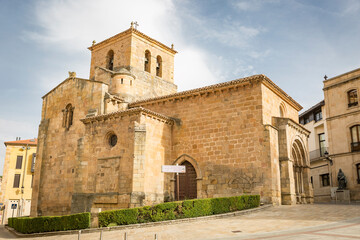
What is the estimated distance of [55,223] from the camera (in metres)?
13.9

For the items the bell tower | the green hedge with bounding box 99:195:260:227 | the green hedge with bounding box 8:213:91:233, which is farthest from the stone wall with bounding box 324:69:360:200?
the green hedge with bounding box 8:213:91:233

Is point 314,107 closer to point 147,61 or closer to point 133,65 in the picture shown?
point 147,61

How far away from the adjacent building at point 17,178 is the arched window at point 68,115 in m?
17.8

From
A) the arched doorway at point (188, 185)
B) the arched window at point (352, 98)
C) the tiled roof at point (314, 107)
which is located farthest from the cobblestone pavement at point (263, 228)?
the tiled roof at point (314, 107)

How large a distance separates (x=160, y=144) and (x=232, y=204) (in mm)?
6317

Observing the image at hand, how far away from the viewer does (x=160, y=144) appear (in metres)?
18.8

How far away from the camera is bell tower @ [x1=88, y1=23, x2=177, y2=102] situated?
23188 mm

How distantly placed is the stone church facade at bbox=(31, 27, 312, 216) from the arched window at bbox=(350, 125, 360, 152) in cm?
779

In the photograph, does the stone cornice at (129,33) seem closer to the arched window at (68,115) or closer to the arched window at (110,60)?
the arched window at (110,60)

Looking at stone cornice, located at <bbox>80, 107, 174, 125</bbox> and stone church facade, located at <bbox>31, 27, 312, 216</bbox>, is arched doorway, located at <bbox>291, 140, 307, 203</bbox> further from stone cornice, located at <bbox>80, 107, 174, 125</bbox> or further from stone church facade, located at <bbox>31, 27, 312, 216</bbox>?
stone cornice, located at <bbox>80, 107, 174, 125</bbox>

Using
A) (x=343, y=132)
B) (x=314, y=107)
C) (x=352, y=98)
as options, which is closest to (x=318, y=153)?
(x=314, y=107)

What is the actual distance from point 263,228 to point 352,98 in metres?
21.4

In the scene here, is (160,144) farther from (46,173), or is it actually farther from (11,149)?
(11,149)

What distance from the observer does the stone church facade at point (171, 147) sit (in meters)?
16.7
